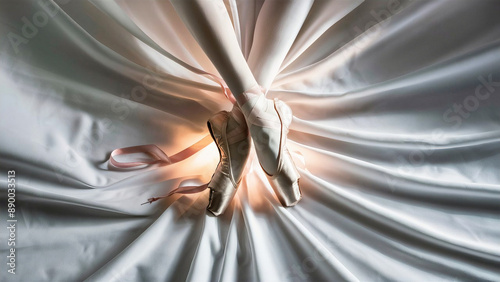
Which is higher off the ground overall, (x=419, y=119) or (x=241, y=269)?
(x=419, y=119)

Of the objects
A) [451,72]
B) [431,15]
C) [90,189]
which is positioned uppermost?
Answer: [431,15]

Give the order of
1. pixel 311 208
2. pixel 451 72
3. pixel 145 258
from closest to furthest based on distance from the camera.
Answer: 1. pixel 145 258
2. pixel 311 208
3. pixel 451 72

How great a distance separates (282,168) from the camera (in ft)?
2.37

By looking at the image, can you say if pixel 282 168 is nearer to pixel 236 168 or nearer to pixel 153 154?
pixel 236 168

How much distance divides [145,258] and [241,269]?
158 mm

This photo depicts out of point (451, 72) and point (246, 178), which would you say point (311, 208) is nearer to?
point (246, 178)

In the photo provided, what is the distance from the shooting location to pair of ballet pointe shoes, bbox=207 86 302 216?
727mm

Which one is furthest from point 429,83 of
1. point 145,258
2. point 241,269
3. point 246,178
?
point 145,258

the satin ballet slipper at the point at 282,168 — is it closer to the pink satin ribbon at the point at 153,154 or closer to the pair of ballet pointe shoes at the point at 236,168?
the pair of ballet pointe shoes at the point at 236,168

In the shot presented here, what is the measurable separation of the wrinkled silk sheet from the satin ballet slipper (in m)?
0.03

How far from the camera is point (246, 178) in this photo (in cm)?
81

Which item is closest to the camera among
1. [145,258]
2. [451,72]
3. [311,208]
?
[145,258]

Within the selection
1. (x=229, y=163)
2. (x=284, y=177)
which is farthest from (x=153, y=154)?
(x=284, y=177)

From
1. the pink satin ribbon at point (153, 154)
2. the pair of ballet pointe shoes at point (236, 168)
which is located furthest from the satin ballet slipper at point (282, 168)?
the pink satin ribbon at point (153, 154)
